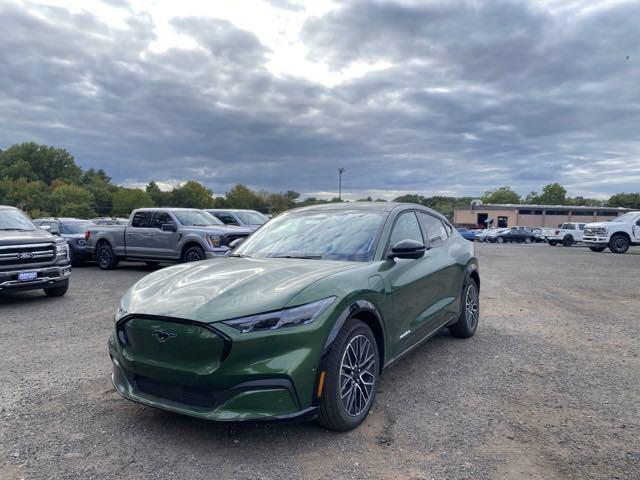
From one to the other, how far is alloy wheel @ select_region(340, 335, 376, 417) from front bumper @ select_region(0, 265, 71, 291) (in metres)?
6.77

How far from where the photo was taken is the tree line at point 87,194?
78000 mm

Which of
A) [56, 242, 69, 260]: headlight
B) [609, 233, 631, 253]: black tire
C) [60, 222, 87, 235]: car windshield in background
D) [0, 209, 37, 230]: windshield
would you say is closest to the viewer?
[56, 242, 69, 260]: headlight

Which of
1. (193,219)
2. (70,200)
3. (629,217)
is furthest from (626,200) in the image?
(193,219)

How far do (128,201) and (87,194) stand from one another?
25.7ft

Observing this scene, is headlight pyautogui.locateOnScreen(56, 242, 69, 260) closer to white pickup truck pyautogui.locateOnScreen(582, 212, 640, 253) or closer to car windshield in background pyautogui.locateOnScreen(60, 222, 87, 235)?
car windshield in background pyautogui.locateOnScreen(60, 222, 87, 235)

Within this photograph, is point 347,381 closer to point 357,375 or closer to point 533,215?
point 357,375

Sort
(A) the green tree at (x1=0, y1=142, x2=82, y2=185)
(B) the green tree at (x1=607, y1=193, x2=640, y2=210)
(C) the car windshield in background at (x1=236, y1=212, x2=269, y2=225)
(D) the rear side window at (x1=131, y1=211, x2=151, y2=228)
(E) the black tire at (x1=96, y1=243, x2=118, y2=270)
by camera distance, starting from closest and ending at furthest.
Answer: (D) the rear side window at (x1=131, y1=211, x2=151, y2=228)
(E) the black tire at (x1=96, y1=243, x2=118, y2=270)
(C) the car windshield in background at (x1=236, y1=212, x2=269, y2=225)
(A) the green tree at (x1=0, y1=142, x2=82, y2=185)
(B) the green tree at (x1=607, y1=193, x2=640, y2=210)

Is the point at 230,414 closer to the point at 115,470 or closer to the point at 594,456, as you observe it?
the point at 115,470

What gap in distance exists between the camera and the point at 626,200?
12338 cm

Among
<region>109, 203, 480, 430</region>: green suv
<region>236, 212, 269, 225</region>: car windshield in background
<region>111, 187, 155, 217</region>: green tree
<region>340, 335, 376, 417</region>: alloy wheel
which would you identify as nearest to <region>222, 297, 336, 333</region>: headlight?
<region>109, 203, 480, 430</region>: green suv

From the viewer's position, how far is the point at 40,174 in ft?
346

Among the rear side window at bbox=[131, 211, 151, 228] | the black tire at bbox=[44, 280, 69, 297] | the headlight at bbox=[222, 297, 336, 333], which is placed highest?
the rear side window at bbox=[131, 211, 151, 228]

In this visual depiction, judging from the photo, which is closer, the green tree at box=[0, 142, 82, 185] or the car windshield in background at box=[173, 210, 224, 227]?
the car windshield in background at box=[173, 210, 224, 227]

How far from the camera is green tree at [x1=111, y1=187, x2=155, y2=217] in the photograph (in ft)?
280
